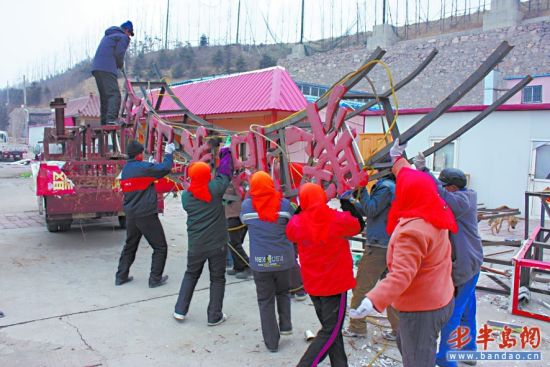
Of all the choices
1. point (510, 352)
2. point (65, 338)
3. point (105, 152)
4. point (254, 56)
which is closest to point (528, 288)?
point (510, 352)

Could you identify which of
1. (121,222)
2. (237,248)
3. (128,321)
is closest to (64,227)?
(121,222)

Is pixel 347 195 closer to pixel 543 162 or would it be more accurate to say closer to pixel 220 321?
pixel 220 321

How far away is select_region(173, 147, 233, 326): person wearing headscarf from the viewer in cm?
439

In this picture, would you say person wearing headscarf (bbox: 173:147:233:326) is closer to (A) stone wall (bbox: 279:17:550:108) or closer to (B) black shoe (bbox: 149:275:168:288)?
(B) black shoe (bbox: 149:275:168:288)

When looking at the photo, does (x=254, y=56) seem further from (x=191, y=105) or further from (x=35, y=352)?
(x=35, y=352)

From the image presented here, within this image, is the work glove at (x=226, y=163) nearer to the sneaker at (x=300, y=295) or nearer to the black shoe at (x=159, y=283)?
the sneaker at (x=300, y=295)

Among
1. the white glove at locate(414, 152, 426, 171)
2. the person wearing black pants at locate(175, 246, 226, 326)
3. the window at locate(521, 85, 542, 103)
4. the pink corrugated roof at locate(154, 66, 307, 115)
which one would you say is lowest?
the person wearing black pants at locate(175, 246, 226, 326)

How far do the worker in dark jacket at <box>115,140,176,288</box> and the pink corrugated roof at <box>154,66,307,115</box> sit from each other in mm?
4540

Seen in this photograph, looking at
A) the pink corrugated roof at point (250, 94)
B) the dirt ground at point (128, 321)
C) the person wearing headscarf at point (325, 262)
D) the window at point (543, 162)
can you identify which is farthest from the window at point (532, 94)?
the person wearing headscarf at point (325, 262)

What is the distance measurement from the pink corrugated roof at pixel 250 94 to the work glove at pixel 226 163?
5043 mm

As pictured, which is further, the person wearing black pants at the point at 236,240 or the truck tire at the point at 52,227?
the truck tire at the point at 52,227

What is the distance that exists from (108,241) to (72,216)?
109 centimetres

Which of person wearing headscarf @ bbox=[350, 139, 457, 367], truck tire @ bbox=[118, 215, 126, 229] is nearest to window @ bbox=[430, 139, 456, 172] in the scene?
truck tire @ bbox=[118, 215, 126, 229]

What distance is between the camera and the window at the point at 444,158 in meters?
12.7
